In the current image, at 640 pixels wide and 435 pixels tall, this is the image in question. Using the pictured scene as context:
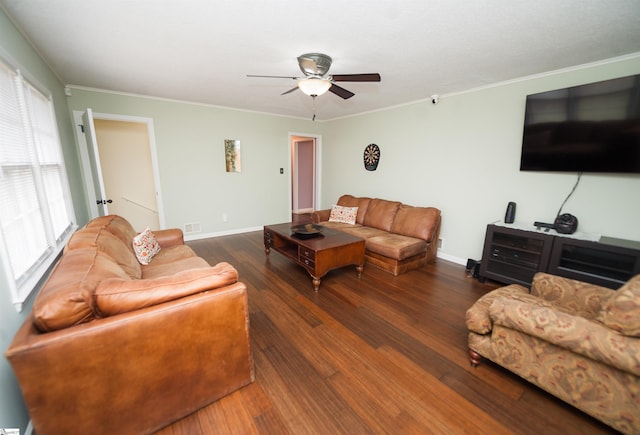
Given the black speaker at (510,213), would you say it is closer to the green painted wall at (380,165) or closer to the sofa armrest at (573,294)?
the green painted wall at (380,165)

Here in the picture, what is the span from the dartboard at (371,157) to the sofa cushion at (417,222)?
118 centimetres

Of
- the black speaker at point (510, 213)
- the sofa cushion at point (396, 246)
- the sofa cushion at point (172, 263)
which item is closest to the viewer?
the sofa cushion at point (172, 263)

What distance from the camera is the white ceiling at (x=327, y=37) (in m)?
1.70

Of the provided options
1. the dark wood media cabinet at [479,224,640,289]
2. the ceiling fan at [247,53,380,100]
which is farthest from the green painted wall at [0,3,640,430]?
the ceiling fan at [247,53,380,100]

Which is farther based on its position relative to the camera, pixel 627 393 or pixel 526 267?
pixel 526 267

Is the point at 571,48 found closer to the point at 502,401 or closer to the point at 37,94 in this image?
the point at 502,401

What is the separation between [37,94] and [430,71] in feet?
13.1

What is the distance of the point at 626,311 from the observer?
1271 mm

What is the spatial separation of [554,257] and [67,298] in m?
3.92

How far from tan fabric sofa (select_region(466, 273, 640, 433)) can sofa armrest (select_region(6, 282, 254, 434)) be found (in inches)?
66.5

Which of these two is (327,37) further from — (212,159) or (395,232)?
(212,159)

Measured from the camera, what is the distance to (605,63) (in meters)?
2.49

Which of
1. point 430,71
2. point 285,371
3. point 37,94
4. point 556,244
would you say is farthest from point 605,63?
point 37,94

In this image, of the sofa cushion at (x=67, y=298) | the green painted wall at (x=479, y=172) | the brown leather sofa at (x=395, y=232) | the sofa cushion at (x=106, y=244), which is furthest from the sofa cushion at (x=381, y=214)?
the sofa cushion at (x=67, y=298)
